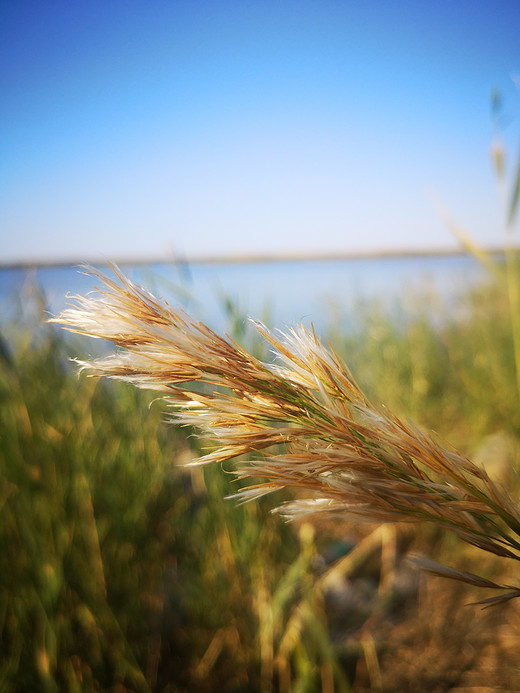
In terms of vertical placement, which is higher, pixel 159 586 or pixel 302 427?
pixel 302 427

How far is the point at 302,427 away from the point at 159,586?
47.1 inches

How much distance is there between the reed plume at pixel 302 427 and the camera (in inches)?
13.5

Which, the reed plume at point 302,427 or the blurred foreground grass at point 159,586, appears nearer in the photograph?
the reed plume at point 302,427

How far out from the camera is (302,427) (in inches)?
14.3

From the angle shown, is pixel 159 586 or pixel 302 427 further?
pixel 159 586

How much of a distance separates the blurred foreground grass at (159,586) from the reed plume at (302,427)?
1.84 feet

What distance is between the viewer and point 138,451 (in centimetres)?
134

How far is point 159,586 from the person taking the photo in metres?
1.33

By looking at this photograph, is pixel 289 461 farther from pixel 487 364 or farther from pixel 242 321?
pixel 487 364

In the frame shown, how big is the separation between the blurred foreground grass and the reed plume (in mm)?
561

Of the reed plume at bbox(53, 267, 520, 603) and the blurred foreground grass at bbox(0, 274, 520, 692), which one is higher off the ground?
the reed plume at bbox(53, 267, 520, 603)

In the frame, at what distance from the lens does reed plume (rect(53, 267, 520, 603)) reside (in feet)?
1.12

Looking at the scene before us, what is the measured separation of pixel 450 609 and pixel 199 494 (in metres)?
0.94

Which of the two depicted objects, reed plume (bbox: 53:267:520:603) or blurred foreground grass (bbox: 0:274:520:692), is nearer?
reed plume (bbox: 53:267:520:603)
